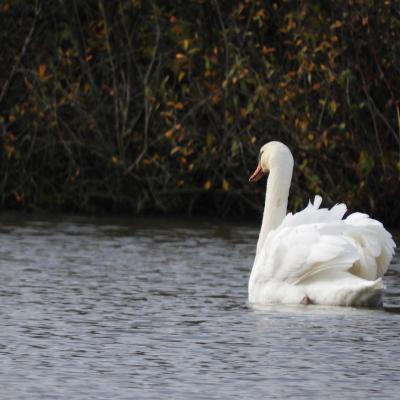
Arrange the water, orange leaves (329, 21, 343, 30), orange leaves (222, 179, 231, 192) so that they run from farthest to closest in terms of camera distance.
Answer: orange leaves (222, 179, 231, 192)
orange leaves (329, 21, 343, 30)
the water

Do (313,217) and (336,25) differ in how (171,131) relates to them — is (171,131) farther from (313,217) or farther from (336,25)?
(313,217)

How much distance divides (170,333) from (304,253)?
5.08 feet

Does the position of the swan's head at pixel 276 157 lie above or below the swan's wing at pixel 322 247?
above

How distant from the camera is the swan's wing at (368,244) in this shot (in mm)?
11367

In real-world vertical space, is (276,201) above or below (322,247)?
above

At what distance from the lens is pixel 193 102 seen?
2044cm

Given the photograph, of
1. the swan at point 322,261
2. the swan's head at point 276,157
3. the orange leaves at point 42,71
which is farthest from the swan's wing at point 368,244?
the orange leaves at point 42,71

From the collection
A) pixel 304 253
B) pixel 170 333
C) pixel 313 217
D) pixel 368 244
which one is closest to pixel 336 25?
pixel 313 217

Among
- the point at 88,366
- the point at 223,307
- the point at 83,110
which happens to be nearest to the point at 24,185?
the point at 83,110

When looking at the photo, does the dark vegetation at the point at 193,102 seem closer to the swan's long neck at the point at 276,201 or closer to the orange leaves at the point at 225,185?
the orange leaves at the point at 225,185

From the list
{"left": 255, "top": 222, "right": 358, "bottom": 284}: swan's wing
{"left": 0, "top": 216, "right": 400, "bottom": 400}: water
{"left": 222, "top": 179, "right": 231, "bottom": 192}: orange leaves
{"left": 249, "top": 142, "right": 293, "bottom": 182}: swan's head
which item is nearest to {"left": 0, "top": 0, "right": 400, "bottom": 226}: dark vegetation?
{"left": 222, "top": 179, "right": 231, "bottom": 192}: orange leaves

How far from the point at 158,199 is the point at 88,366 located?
11.7 meters

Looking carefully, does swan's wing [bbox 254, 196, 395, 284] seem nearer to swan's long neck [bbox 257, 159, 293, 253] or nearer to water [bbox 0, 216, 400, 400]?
water [bbox 0, 216, 400, 400]

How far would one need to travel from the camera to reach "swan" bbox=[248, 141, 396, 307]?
11180 millimetres
